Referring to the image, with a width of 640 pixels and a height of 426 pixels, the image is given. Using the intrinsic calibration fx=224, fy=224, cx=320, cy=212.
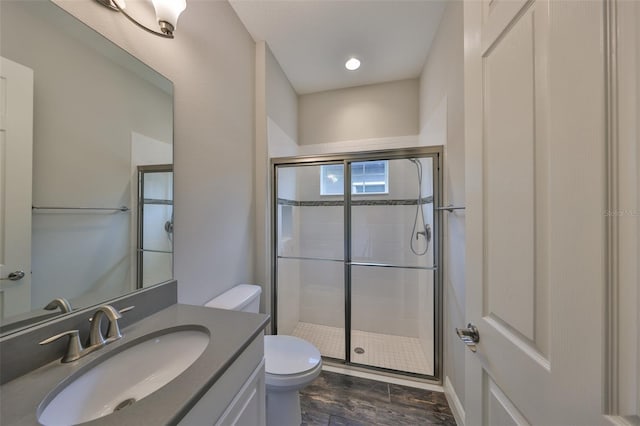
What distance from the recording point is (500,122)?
25.2 inches

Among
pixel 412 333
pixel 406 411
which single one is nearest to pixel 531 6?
pixel 406 411

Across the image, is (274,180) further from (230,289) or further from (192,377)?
(192,377)

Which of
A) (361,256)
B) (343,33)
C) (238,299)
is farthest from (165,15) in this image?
(361,256)

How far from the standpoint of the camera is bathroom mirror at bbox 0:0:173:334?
625 millimetres

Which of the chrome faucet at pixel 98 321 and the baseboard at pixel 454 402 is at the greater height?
the chrome faucet at pixel 98 321

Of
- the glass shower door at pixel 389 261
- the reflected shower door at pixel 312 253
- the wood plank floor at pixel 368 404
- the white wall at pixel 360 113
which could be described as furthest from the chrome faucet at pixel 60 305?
the white wall at pixel 360 113

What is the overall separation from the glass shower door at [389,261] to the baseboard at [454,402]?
1.12ft

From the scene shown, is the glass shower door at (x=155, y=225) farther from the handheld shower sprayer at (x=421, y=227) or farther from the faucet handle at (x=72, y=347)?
the handheld shower sprayer at (x=421, y=227)

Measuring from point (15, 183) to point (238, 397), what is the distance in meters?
0.90

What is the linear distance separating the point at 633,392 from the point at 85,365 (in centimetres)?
116

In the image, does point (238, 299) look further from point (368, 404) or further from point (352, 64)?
point (352, 64)

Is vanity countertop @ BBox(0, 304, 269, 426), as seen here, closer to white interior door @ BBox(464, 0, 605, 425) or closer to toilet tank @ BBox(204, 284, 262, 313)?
toilet tank @ BBox(204, 284, 262, 313)

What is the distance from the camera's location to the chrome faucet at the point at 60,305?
2.24 ft

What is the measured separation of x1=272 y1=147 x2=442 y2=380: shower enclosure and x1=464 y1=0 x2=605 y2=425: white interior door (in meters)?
1.11
